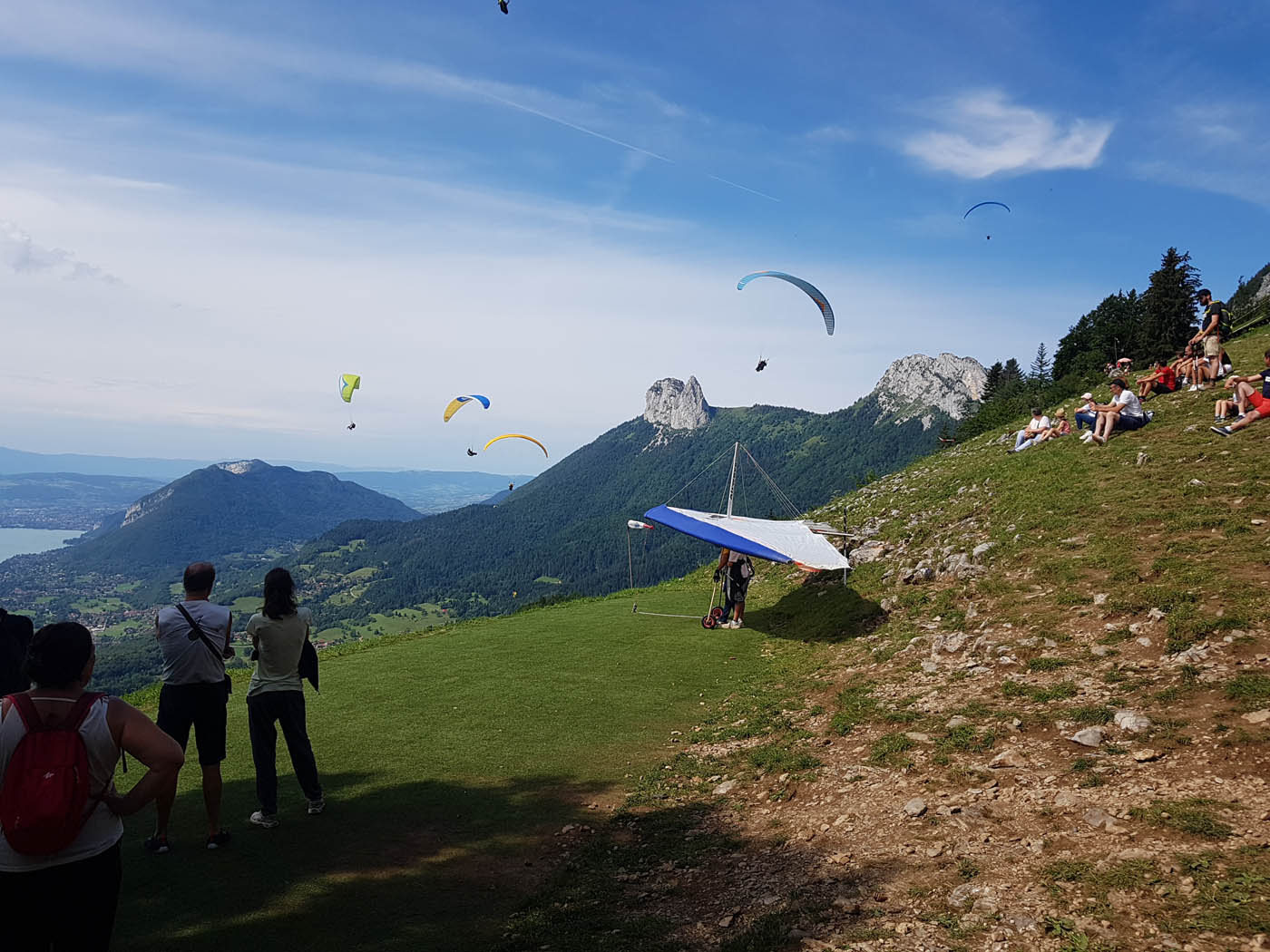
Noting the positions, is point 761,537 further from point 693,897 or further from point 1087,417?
point 693,897

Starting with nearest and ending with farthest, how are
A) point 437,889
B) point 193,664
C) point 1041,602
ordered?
1. point 437,889
2. point 193,664
3. point 1041,602

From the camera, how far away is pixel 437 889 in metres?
6.09

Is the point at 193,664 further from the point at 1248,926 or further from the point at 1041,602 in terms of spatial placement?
the point at 1041,602

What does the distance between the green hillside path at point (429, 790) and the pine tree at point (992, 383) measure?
295 feet

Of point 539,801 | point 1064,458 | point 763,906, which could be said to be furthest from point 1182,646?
point 1064,458

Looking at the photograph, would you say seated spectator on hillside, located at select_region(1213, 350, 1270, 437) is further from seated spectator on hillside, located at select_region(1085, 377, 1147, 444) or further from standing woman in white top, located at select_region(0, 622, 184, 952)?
standing woman in white top, located at select_region(0, 622, 184, 952)

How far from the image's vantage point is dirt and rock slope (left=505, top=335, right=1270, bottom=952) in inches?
189

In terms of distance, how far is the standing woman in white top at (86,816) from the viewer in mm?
3607

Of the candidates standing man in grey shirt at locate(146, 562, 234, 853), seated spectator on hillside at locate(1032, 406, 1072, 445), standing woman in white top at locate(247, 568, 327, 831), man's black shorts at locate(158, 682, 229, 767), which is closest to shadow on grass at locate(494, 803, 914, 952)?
standing woman in white top at locate(247, 568, 327, 831)

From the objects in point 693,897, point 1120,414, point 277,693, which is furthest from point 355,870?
point 1120,414

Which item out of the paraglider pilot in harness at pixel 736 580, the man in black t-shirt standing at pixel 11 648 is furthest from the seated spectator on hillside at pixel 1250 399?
the man in black t-shirt standing at pixel 11 648

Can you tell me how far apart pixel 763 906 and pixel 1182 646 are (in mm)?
6576

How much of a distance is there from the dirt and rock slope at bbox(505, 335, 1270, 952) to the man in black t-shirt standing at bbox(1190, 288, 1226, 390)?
6.03 m

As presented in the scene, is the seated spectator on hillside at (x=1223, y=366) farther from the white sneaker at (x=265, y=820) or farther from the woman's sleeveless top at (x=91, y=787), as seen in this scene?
the woman's sleeveless top at (x=91, y=787)
